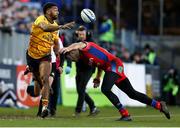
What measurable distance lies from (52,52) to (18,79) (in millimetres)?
7441

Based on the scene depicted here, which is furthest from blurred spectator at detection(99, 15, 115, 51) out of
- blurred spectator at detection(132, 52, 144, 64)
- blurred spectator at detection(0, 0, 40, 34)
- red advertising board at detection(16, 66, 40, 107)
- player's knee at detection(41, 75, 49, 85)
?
player's knee at detection(41, 75, 49, 85)

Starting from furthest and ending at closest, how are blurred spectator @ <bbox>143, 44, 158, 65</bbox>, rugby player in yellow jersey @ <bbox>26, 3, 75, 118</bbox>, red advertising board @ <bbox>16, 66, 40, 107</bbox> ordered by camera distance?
blurred spectator @ <bbox>143, 44, 158, 65</bbox> → red advertising board @ <bbox>16, 66, 40, 107</bbox> → rugby player in yellow jersey @ <bbox>26, 3, 75, 118</bbox>

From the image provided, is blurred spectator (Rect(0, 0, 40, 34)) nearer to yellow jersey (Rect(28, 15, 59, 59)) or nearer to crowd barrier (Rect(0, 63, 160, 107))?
crowd barrier (Rect(0, 63, 160, 107))

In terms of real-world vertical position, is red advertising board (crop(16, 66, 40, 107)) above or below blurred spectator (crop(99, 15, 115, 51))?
below

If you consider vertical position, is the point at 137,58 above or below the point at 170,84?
above

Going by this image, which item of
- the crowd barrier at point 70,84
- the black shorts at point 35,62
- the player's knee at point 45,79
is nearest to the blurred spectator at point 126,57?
the crowd barrier at point 70,84

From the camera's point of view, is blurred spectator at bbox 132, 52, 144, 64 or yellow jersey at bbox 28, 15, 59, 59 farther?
blurred spectator at bbox 132, 52, 144, 64

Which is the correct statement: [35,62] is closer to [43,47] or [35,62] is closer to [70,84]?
[43,47]

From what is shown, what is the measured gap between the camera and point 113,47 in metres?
32.7

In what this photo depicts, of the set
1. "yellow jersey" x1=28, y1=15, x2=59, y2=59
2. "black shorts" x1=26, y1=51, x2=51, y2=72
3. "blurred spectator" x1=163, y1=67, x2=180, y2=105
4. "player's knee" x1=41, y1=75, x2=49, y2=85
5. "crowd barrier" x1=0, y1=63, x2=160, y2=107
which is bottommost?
"blurred spectator" x1=163, y1=67, x2=180, y2=105

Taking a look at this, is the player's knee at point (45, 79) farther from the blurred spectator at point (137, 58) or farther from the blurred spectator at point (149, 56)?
the blurred spectator at point (149, 56)

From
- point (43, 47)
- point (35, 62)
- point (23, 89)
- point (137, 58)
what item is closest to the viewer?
point (43, 47)

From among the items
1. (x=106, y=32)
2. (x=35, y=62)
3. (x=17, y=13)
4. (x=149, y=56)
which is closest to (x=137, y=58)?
(x=149, y=56)

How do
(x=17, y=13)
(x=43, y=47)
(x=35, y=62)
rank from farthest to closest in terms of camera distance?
1. (x=17, y=13)
2. (x=35, y=62)
3. (x=43, y=47)
